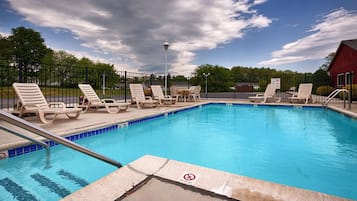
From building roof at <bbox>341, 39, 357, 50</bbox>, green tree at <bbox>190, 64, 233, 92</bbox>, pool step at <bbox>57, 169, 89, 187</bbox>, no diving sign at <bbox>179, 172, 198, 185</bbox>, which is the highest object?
building roof at <bbox>341, 39, 357, 50</bbox>

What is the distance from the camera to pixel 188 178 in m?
1.76

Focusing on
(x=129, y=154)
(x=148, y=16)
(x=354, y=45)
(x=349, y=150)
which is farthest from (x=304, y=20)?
(x=129, y=154)

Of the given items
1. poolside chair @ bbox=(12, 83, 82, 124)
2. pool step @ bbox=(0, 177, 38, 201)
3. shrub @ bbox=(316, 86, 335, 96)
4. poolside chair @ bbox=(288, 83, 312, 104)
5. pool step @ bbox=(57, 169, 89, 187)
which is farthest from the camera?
shrub @ bbox=(316, 86, 335, 96)

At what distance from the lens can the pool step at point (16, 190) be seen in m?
1.88

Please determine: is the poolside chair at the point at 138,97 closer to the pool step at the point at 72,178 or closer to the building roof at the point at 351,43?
the pool step at the point at 72,178

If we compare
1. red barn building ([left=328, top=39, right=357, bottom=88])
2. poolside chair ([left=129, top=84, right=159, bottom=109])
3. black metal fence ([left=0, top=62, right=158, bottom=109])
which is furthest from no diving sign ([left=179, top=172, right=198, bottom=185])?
red barn building ([left=328, top=39, right=357, bottom=88])

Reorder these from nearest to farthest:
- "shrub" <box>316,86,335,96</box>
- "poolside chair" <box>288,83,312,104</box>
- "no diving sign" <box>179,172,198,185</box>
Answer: "no diving sign" <box>179,172,198,185</box>, "poolside chair" <box>288,83,312,104</box>, "shrub" <box>316,86,335,96</box>

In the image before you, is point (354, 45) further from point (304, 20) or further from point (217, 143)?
point (217, 143)

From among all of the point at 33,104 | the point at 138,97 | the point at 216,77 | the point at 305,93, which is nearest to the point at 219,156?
the point at 33,104

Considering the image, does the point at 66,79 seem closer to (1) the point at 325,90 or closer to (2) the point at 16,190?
(2) the point at 16,190

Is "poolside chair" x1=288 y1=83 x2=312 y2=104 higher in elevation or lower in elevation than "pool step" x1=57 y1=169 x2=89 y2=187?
higher

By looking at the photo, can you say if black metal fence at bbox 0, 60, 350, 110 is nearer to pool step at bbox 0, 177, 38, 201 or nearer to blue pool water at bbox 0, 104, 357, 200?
blue pool water at bbox 0, 104, 357, 200

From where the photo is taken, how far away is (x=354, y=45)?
48.1 ft

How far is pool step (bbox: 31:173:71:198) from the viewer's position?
198cm
